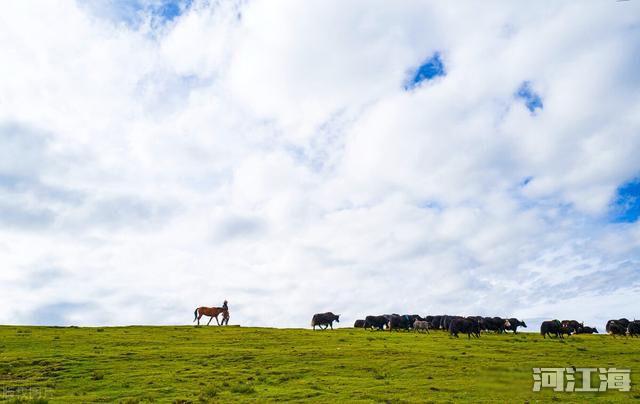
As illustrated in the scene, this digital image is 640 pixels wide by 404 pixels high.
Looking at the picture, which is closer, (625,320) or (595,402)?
(595,402)

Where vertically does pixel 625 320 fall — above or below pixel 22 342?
above

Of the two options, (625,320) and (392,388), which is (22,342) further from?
(625,320)

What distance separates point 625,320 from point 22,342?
63.1m

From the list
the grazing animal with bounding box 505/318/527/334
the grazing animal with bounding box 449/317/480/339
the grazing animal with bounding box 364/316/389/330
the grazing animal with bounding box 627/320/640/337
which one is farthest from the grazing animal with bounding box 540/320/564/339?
the grazing animal with bounding box 364/316/389/330

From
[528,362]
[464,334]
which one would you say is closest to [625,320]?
[464,334]

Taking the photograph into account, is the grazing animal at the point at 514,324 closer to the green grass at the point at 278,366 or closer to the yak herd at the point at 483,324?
the yak herd at the point at 483,324

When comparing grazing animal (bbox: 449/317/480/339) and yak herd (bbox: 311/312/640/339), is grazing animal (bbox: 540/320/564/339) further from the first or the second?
grazing animal (bbox: 449/317/480/339)

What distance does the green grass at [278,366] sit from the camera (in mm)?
24688

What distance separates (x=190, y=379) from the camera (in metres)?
27.5

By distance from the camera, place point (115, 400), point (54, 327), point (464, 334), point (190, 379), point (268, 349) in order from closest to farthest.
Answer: point (115, 400) → point (190, 379) → point (268, 349) → point (54, 327) → point (464, 334)

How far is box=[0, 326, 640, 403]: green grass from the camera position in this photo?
2469 cm

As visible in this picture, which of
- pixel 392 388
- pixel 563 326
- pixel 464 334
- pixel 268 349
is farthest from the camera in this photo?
pixel 563 326

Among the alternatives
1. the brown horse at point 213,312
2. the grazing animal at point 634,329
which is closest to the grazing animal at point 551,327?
the grazing animal at point 634,329

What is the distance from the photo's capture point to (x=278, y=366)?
31422 millimetres
